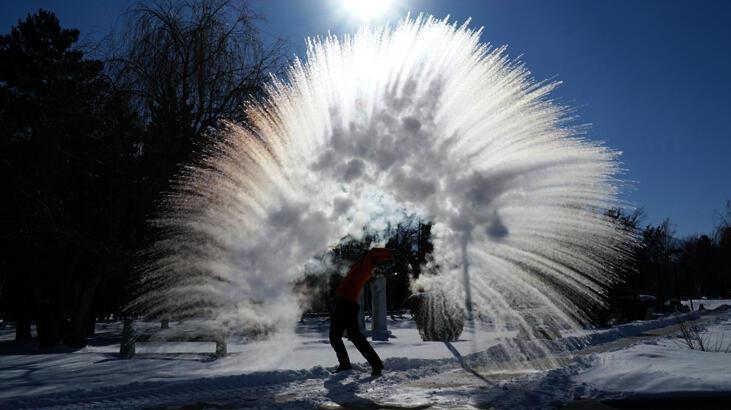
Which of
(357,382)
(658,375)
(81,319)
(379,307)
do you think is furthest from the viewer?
(379,307)

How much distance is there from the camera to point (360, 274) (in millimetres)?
8305

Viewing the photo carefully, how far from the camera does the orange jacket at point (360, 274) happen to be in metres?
8.17

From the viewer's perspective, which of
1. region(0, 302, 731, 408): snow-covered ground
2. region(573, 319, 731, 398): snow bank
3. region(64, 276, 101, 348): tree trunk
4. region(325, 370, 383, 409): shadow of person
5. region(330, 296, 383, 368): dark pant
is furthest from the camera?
region(64, 276, 101, 348): tree trunk

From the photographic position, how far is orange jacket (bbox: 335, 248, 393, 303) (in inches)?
322

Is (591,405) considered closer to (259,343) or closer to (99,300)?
(259,343)

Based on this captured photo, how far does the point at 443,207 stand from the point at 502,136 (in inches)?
70.3

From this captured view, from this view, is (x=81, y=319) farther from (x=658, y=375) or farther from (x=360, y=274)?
(x=658, y=375)

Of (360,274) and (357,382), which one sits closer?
(357,382)

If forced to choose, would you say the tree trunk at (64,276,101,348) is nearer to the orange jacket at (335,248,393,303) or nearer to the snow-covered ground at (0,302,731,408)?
the snow-covered ground at (0,302,731,408)

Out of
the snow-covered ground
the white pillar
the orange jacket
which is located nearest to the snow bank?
the snow-covered ground

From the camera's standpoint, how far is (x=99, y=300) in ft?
84.2

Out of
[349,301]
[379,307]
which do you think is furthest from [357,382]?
[379,307]

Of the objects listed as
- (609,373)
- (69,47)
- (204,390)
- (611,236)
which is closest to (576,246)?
(611,236)

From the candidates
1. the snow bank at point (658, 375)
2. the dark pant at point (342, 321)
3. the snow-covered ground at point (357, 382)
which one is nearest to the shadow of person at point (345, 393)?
the snow-covered ground at point (357, 382)
